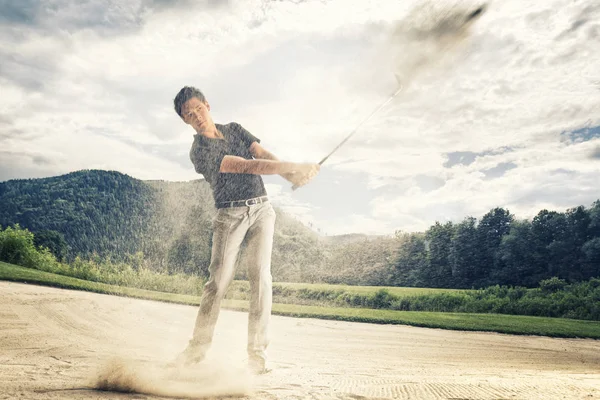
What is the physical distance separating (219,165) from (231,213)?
0.43 m

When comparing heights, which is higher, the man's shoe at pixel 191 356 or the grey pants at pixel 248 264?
the grey pants at pixel 248 264

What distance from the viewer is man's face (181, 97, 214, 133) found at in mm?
3791

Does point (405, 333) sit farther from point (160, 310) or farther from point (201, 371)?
point (201, 371)

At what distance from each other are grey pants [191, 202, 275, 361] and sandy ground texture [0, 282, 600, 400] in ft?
0.98

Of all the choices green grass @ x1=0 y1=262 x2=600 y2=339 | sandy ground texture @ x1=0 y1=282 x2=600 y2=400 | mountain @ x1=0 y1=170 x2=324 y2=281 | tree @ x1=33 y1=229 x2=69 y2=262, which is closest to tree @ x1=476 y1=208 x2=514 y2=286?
green grass @ x1=0 y1=262 x2=600 y2=339

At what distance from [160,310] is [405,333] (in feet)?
17.3

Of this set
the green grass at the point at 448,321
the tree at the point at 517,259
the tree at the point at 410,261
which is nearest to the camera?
the green grass at the point at 448,321

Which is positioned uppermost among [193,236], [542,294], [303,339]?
[193,236]

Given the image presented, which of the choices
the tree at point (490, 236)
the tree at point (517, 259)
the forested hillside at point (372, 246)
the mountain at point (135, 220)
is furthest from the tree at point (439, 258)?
the mountain at point (135, 220)

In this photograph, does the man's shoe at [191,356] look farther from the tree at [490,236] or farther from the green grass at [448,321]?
the tree at [490,236]

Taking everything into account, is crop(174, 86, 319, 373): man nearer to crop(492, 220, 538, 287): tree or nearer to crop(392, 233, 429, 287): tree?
crop(492, 220, 538, 287): tree

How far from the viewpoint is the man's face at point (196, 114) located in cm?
379

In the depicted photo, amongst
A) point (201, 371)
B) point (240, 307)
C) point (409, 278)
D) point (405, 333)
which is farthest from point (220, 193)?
point (409, 278)

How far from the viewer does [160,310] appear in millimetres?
9727
